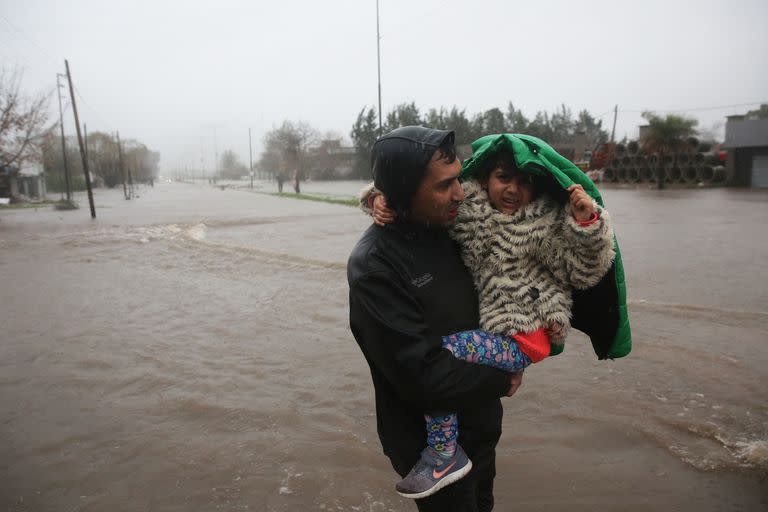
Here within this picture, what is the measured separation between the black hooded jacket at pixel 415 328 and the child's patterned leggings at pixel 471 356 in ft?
0.11

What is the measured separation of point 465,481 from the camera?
1.71 metres

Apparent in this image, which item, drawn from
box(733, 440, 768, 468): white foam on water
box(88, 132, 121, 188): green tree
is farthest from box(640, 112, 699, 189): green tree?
box(88, 132, 121, 188): green tree

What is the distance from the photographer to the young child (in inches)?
60.5

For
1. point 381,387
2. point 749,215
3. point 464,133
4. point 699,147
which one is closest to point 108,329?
point 381,387

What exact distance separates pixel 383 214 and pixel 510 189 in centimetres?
43

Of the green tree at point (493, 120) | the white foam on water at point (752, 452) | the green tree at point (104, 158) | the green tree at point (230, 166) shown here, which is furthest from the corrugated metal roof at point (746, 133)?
the green tree at point (230, 166)

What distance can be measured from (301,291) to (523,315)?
6.55 metres

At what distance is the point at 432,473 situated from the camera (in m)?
1.60

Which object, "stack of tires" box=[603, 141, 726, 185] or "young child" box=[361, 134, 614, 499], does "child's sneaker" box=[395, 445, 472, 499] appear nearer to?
"young child" box=[361, 134, 614, 499]

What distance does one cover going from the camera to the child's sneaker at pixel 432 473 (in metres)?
1.59

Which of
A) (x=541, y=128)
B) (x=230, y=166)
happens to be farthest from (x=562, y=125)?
(x=230, y=166)

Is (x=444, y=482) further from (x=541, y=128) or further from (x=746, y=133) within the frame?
(x=541, y=128)

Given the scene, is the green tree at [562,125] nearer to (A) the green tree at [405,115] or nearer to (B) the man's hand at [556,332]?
(A) the green tree at [405,115]

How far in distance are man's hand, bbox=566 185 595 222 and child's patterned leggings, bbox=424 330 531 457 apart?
1.41 feet
